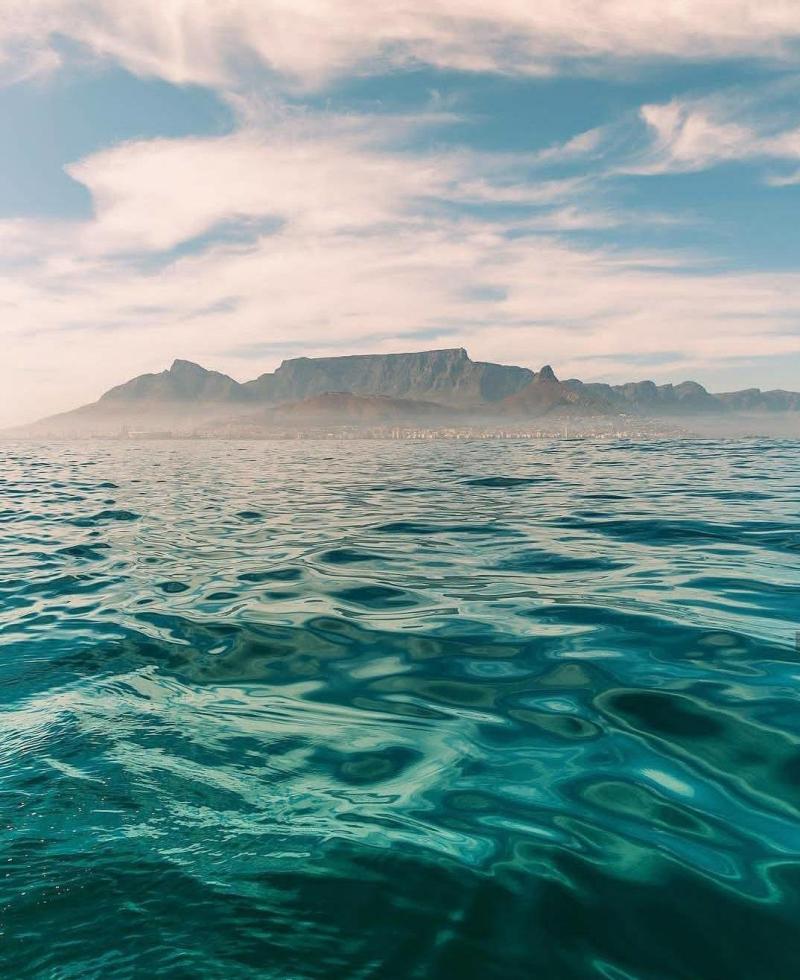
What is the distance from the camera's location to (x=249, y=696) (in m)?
6.15

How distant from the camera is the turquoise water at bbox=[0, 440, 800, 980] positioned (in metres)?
3.02

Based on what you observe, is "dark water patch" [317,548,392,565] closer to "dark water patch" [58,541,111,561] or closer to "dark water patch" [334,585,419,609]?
"dark water patch" [334,585,419,609]

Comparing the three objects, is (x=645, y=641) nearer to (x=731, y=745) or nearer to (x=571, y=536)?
(x=731, y=745)

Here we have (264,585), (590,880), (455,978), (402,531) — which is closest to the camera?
(455,978)

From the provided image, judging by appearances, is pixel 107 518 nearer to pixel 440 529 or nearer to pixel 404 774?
pixel 440 529

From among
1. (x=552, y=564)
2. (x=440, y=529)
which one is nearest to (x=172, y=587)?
(x=552, y=564)

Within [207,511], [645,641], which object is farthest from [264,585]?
[207,511]

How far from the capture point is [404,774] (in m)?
4.61

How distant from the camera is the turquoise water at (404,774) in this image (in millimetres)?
3016

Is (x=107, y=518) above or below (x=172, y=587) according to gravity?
below

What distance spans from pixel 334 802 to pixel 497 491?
74.2 feet

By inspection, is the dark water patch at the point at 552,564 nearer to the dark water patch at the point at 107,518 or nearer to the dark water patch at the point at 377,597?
the dark water patch at the point at 377,597

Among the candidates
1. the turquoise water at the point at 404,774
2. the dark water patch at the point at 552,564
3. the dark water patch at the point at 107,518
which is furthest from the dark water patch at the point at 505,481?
the turquoise water at the point at 404,774

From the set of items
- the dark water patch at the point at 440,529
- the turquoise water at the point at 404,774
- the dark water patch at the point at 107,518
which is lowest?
the dark water patch at the point at 107,518
